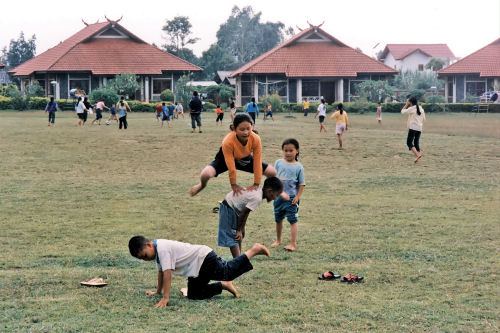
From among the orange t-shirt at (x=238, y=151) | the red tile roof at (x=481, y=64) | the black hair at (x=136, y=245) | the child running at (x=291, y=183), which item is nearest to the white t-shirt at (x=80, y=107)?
the child running at (x=291, y=183)

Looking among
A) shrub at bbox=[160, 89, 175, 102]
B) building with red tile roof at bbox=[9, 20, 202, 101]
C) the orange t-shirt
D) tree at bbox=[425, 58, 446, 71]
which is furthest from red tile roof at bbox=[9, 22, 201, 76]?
the orange t-shirt

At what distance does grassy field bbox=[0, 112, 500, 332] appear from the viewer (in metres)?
5.54

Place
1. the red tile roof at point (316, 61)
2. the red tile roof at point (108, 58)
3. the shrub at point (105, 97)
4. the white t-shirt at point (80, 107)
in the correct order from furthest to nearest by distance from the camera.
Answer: the red tile roof at point (316, 61)
the red tile roof at point (108, 58)
the shrub at point (105, 97)
the white t-shirt at point (80, 107)

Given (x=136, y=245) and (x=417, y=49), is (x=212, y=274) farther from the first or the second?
(x=417, y=49)

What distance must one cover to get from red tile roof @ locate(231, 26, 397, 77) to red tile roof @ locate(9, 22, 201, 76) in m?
6.16

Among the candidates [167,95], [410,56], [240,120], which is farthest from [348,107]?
[240,120]

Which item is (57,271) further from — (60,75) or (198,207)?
(60,75)

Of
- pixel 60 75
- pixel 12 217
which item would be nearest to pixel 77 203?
pixel 12 217

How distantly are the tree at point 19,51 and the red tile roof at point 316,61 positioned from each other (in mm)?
49013

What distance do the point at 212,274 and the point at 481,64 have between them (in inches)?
2235

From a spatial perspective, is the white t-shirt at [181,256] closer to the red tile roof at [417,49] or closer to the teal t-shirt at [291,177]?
the teal t-shirt at [291,177]

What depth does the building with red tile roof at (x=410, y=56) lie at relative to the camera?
8488cm

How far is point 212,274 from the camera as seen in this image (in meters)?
6.07

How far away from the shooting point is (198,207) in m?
11.6
